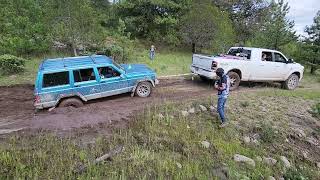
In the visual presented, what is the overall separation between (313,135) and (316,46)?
10.8 metres

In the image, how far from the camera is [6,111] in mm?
10672

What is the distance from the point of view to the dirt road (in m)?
8.84

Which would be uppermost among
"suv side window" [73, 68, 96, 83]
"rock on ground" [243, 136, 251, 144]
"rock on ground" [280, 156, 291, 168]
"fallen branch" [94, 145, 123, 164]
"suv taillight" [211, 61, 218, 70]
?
"suv taillight" [211, 61, 218, 70]

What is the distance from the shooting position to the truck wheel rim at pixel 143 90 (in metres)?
11.8

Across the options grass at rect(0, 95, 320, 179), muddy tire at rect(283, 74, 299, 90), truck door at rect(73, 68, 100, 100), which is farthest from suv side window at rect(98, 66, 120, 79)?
muddy tire at rect(283, 74, 299, 90)

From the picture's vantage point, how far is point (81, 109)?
1019 cm

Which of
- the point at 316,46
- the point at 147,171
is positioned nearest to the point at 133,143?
the point at 147,171

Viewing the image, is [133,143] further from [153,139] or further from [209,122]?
[209,122]

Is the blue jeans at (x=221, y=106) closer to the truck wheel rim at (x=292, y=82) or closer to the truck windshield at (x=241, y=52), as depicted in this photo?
the truck windshield at (x=241, y=52)

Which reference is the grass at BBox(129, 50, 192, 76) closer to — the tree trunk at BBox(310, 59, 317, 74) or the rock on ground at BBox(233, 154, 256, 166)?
the tree trunk at BBox(310, 59, 317, 74)

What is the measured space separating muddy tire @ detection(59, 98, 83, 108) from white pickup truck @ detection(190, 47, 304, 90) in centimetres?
536

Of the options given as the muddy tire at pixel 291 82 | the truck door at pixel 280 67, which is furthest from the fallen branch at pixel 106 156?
the muddy tire at pixel 291 82

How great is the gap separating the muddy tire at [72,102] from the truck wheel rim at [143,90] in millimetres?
2242

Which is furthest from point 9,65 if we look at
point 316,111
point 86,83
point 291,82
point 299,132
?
point 316,111
